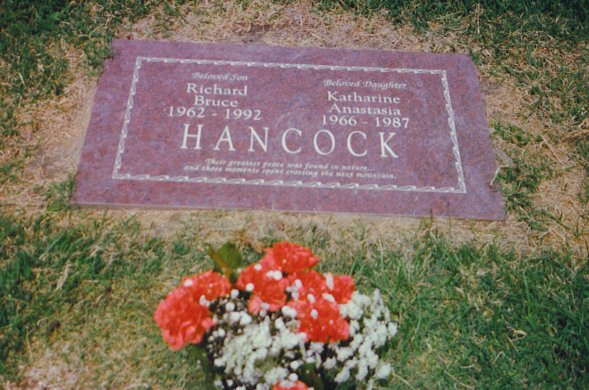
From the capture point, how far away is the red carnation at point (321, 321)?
1.89 metres

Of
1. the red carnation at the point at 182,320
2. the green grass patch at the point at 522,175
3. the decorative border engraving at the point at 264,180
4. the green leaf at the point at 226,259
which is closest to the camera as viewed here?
the red carnation at the point at 182,320

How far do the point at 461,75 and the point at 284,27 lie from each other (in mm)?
1047

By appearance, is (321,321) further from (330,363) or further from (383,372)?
(383,372)

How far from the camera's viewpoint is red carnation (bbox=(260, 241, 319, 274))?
1.97m

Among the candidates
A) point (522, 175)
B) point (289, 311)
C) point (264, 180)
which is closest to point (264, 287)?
point (289, 311)

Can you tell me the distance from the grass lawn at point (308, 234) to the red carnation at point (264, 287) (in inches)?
20.8

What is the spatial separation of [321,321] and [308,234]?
2.66 feet

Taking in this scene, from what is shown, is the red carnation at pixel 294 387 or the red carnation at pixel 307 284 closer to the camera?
the red carnation at pixel 294 387

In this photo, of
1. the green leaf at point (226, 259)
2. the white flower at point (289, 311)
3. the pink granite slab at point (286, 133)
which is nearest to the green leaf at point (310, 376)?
the white flower at point (289, 311)

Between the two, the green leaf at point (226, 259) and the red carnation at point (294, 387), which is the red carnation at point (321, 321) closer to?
the red carnation at point (294, 387)

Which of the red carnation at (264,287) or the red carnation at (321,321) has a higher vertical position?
the red carnation at (264,287)

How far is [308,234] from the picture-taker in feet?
8.75

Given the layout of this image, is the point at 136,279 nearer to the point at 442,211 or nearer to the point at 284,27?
the point at 442,211

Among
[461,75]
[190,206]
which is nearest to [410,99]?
[461,75]
